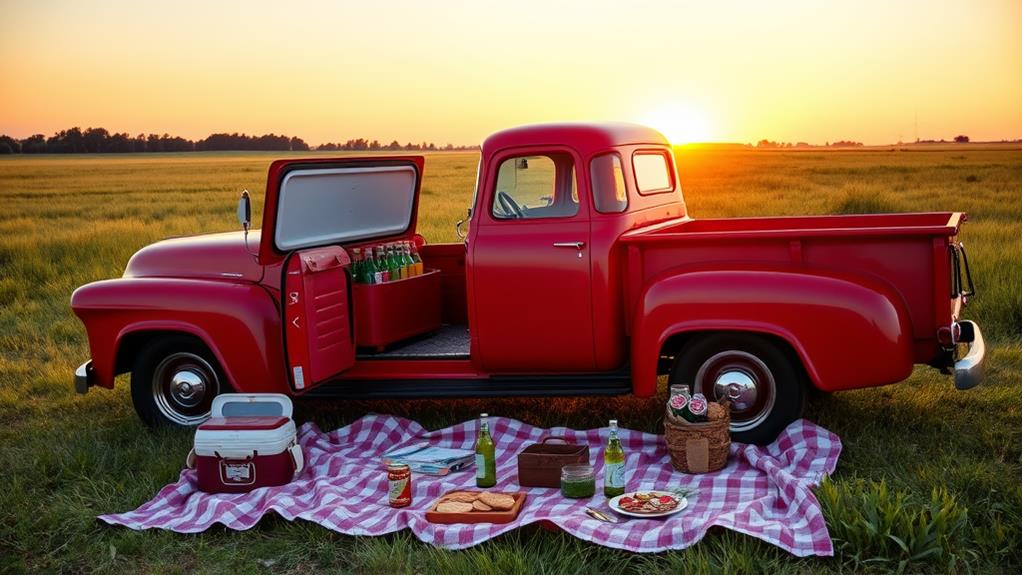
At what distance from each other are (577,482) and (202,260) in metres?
3.10

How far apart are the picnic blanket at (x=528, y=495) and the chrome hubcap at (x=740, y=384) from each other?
206mm

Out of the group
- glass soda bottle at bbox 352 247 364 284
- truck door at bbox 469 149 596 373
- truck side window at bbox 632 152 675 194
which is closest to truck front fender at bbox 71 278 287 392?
glass soda bottle at bbox 352 247 364 284

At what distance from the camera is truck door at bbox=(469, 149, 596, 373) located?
6172mm

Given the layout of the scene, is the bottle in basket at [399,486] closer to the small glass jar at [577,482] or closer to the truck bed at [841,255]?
the small glass jar at [577,482]

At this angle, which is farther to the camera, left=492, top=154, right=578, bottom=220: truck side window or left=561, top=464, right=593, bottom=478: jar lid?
left=492, top=154, right=578, bottom=220: truck side window

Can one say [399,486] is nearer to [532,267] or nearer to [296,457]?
[296,457]

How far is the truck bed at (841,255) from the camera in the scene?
5.70 meters

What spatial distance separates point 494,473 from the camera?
5727 mm

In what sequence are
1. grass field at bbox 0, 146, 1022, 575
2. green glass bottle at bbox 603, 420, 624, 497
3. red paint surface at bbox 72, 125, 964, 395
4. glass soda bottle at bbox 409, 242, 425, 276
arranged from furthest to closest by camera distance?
glass soda bottle at bbox 409, 242, 425, 276 → red paint surface at bbox 72, 125, 964, 395 → green glass bottle at bbox 603, 420, 624, 497 → grass field at bbox 0, 146, 1022, 575

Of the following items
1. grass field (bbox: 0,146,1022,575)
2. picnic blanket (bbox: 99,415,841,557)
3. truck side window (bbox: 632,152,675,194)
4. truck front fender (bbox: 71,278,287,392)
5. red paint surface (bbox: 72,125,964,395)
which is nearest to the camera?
grass field (bbox: 0,146,1022,575)

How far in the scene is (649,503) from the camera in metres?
5.14

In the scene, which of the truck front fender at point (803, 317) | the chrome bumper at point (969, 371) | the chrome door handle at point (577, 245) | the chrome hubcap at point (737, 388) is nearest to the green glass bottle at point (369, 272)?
the chrome door handle at point (577, 245)


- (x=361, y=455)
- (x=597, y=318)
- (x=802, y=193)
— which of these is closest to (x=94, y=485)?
(x=361, y=455)

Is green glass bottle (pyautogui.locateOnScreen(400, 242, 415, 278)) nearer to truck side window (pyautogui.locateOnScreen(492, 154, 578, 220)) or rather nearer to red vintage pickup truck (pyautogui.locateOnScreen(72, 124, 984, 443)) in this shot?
red vintage pickup truck (pyautogui.locateOnScreen(72, 124, 984, 443))
